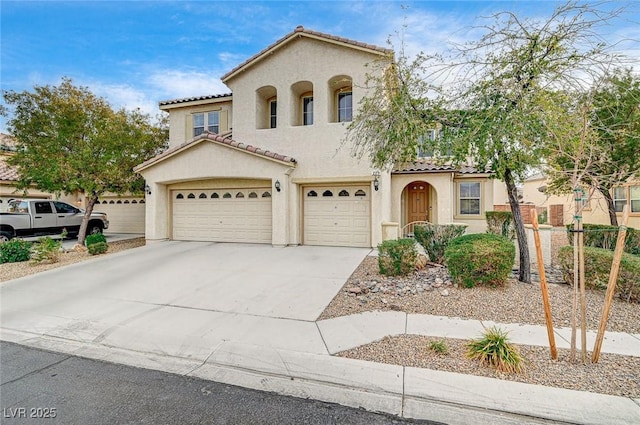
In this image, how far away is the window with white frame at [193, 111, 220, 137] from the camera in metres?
14.5

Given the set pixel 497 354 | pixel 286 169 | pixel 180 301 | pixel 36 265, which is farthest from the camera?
pixel 286 169

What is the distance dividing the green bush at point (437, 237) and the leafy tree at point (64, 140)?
475 inches

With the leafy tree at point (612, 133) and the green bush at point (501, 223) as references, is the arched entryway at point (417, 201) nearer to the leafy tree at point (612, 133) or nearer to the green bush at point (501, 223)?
the green bush at point (501, 223)

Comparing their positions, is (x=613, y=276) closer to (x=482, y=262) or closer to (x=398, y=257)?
(x=482, y=262)

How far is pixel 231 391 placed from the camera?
345 cm

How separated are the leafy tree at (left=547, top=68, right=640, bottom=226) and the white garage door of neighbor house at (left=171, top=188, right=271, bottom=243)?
31.3 ft


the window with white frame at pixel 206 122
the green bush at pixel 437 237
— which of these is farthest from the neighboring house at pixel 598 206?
the window with white frame at pixel 206 122

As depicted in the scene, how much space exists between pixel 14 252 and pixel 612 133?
1710 cm

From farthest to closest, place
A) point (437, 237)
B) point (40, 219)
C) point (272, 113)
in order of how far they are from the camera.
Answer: point (40, 219), point (272, 113), point (437, 237)

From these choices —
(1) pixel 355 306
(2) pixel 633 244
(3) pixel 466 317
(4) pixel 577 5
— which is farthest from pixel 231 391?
(2) pixel 633 244

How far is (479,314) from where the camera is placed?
5320 mm

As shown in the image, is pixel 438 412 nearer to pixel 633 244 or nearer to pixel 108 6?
pixel 633 244

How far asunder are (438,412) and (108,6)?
13616mm

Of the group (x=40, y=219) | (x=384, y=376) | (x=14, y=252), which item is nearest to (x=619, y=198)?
(x=384, y=376)
